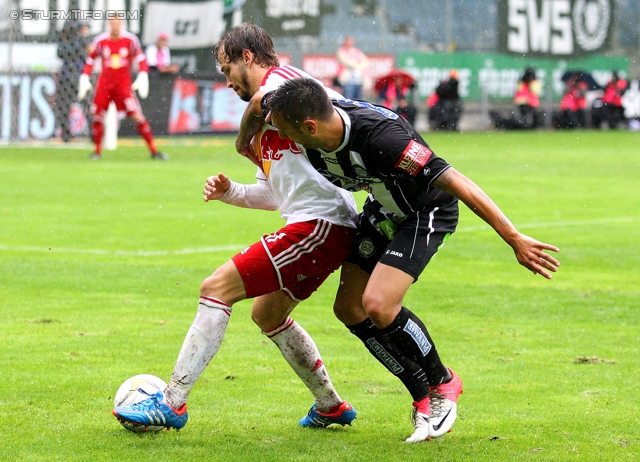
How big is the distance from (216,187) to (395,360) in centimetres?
119

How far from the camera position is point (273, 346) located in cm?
650

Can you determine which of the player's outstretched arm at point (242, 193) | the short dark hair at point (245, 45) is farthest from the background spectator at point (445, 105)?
the short dark hair at point (245, 45)

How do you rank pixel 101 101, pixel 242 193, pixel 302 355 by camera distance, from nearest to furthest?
pixel 302 355
pixel 242 193
pixel 101 101

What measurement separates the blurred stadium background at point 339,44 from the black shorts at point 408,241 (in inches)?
681

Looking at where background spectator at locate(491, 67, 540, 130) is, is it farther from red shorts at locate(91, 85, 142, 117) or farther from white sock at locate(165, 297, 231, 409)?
white sock at locate(165, 297, 231, 409)

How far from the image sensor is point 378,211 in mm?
4855

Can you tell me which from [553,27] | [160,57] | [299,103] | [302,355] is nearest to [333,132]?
[299,103]

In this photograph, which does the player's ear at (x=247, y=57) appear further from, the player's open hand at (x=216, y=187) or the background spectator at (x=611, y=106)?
the background spectator at (x=611, y=106)

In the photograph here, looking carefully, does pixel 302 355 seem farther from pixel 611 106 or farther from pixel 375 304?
pixel 611 106

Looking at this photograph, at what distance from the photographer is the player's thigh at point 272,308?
4895mm

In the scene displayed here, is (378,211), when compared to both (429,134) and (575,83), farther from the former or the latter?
(575,83)

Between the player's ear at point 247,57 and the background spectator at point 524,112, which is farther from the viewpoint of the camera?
the background spectator at point 524,112

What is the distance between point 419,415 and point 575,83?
31.4 metres

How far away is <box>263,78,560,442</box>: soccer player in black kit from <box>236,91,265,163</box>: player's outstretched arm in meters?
0.09
